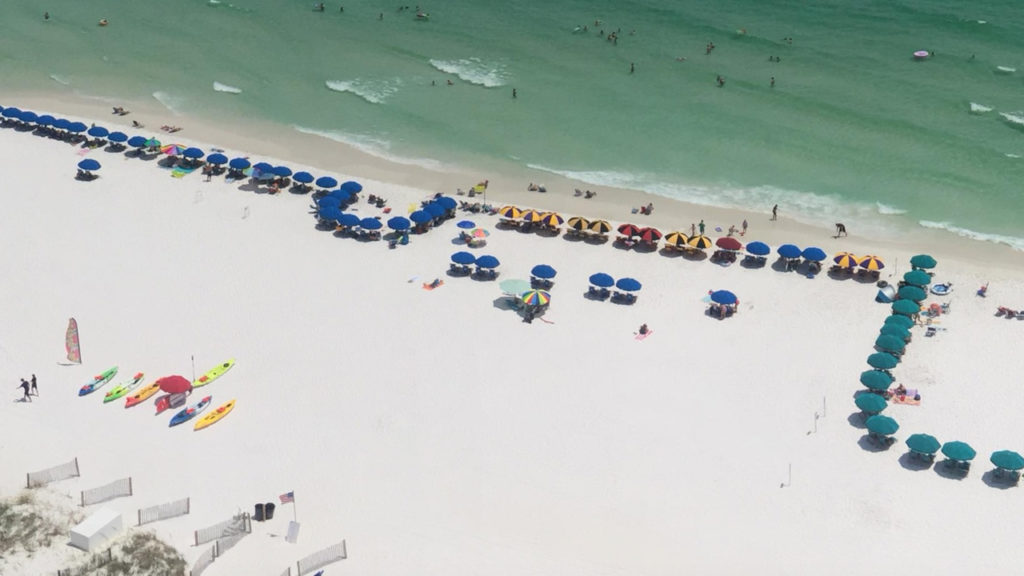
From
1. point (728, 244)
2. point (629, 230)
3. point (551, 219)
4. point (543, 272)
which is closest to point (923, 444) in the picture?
point (728, 244)

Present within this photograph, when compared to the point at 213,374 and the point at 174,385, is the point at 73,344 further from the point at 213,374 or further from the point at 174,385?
the point at 213,374

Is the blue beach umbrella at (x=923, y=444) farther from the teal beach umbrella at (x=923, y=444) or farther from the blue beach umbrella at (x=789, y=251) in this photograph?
the blue beach umbrella at (x=789, y=251)

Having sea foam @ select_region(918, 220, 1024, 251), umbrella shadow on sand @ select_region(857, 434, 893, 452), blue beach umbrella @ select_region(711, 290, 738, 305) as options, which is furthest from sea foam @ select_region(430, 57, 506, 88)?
umbrella shadow on sand @ select_region(857, 434, 893, 452)

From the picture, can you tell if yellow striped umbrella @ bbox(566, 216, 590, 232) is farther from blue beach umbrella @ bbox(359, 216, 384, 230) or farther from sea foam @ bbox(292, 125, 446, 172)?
sea foam @ bbox(292, 125, 446, 172)

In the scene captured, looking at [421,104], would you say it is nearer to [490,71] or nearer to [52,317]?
[490,71]

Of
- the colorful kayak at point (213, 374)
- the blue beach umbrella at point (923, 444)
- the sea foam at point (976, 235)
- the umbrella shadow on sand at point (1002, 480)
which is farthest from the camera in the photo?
the sea foam at point (976, 235)

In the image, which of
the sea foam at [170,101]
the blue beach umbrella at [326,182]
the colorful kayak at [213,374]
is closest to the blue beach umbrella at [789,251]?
the blue beach umbrella at [326,182]
